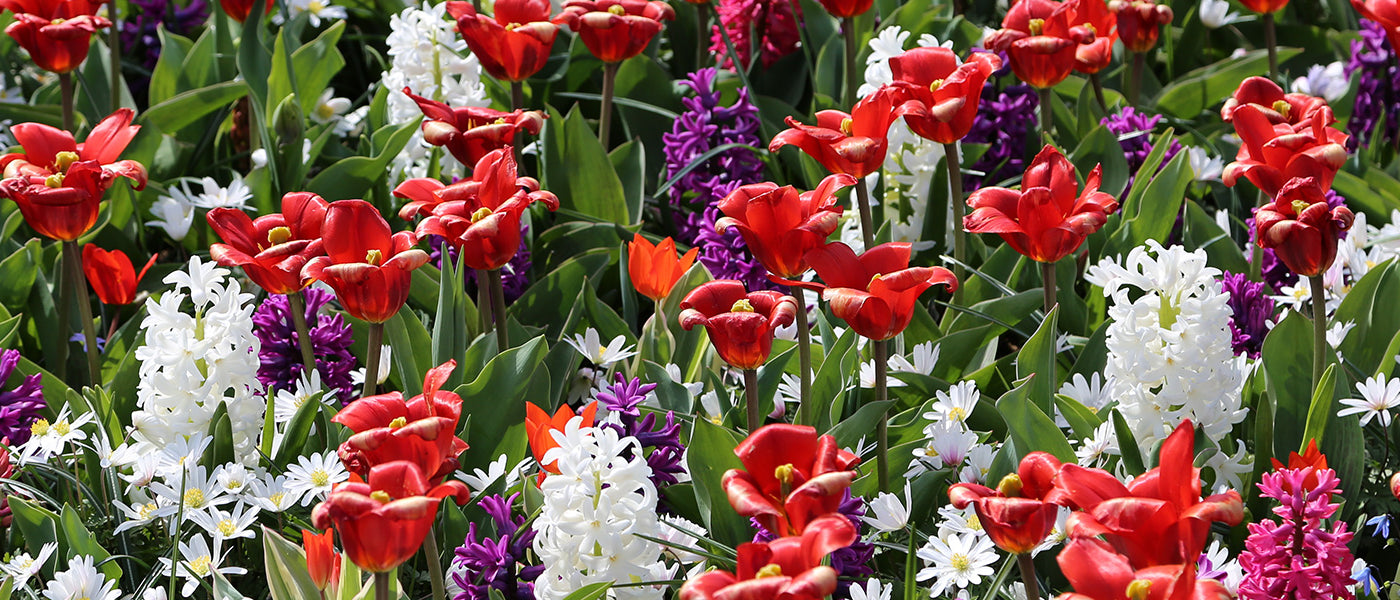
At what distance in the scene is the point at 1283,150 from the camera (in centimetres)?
179

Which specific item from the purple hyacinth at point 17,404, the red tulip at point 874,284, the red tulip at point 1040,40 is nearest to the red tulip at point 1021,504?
the red tulip at point 874,284

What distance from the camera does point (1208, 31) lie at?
3.56 metres

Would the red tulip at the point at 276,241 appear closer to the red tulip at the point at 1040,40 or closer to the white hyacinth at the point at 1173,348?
the white hyacinth at the point at 1173,348

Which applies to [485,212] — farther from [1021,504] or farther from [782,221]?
Result: [1021,504]

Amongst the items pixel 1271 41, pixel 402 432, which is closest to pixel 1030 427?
pixel 402 432

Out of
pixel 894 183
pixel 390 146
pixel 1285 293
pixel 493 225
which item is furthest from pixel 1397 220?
pixel 390 146

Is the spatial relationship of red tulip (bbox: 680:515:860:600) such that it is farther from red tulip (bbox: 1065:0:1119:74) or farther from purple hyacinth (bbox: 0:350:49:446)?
red tulip (bbox: 1065:0:1119:74)

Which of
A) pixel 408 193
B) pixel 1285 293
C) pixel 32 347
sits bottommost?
pixel 32 347

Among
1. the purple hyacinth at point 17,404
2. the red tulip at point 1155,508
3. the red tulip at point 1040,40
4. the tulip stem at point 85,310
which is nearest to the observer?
the red tulip at point 1155,508

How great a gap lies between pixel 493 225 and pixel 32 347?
1.25m

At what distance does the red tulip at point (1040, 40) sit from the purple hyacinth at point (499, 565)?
1339mm

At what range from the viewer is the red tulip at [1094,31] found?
2426 millimetres

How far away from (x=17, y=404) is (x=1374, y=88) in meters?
2.98

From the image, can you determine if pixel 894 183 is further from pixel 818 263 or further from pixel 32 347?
pixel 32 347
